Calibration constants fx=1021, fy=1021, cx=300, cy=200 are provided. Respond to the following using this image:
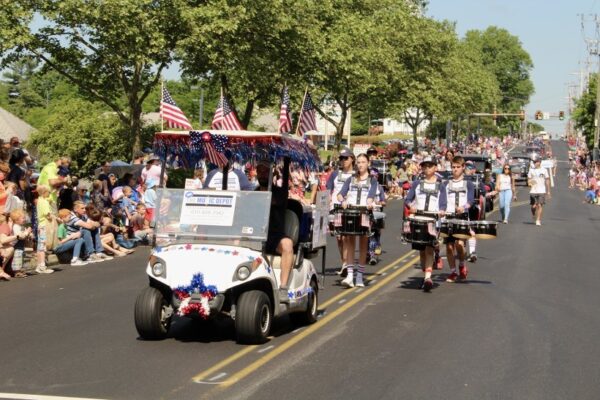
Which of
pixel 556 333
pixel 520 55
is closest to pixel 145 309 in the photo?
pixel 556 333

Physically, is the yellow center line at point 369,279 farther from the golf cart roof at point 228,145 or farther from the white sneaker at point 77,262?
the white sneaker at point 77,262

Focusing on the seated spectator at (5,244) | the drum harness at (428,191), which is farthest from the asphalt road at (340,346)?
the drum harness at (428,191)

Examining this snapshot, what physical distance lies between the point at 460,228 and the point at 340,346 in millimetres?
5721

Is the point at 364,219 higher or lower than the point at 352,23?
lower

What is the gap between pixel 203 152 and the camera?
12031 mm

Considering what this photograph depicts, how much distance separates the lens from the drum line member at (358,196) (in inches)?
630

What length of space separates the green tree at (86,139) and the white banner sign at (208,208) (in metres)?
30.7

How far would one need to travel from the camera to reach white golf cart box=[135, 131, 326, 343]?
34.9 feet

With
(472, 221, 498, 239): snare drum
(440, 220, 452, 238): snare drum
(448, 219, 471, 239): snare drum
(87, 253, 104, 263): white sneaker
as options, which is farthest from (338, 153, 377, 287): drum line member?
(87, 253, 104, 263): white sneaker

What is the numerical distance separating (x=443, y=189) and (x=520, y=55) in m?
166

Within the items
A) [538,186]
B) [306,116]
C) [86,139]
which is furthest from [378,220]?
[86,139]

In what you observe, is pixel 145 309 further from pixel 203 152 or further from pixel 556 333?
pixel 556 333

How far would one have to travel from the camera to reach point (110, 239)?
2188 cm

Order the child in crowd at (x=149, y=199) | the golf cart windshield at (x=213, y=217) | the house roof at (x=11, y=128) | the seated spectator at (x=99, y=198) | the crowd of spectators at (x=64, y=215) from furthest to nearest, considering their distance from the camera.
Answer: the house roof at (x=11, y=128) → the child in crowd at (x=149, y=199) → the seated spectator at (x=99, y=198) → the crowd of spectators at (x=64, y=215) → the golf cart windshield at (x=213, y=217)
